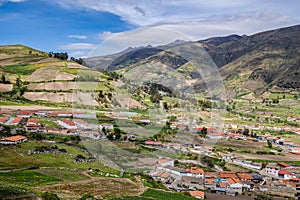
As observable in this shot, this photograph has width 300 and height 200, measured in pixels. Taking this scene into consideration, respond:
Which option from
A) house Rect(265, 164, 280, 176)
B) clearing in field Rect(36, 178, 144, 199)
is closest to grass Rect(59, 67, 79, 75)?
house Rect(265, 164, 280, 176)

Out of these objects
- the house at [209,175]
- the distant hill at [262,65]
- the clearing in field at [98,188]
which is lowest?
the house at [209,175]

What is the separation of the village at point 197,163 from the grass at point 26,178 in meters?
10.6

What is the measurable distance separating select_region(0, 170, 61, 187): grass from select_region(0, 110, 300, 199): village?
10572 millimetres

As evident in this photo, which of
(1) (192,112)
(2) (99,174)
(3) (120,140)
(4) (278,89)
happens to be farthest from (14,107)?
(4) (278,89)

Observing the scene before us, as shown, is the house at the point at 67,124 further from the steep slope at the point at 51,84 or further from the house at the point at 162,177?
the house at the point at 162,177

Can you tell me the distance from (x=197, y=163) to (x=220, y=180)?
7.61 metres

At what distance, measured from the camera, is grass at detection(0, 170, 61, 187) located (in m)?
19.1

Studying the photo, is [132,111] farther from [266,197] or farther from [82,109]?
[266,197]

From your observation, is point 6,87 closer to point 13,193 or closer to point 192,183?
point 192,183

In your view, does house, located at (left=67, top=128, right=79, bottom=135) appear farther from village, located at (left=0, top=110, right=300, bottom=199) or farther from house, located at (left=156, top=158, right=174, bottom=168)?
house, located at (left=156, top=158, right=174, bottom=168)

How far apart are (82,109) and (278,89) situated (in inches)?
3564

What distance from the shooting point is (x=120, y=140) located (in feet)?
137

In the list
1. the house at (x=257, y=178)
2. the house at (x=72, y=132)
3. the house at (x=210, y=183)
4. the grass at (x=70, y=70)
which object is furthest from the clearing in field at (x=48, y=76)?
the house at (x=257, y=178)

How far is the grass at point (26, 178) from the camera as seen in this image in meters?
19.1
